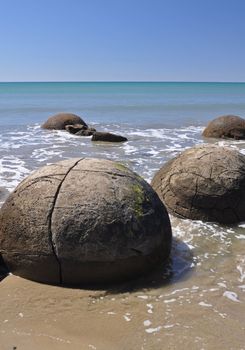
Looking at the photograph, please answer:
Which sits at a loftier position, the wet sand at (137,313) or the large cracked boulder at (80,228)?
the large cracked boulder at (80,228)

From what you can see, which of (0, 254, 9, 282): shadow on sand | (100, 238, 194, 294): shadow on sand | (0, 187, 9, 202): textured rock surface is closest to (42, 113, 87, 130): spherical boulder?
(0, 187, 9, 202): textured rock surface

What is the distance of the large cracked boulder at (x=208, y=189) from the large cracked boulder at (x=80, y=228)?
171cm

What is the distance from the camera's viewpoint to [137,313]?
384cm

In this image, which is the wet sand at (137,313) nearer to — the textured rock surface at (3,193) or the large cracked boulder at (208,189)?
the large cracked boulder at (208,189)

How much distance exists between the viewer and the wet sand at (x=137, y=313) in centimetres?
343

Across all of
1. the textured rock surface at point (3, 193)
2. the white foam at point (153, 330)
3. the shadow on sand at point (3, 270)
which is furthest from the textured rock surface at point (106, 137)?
the white foam at point (153, 330)

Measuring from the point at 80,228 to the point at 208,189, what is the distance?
2511mm

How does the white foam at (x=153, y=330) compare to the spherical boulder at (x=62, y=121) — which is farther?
the spherical boulder at (x=62, y=121)

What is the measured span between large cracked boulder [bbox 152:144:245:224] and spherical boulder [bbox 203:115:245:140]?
9233 millimetres

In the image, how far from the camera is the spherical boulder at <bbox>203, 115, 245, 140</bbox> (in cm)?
1540

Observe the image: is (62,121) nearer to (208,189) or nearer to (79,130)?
(79,130)

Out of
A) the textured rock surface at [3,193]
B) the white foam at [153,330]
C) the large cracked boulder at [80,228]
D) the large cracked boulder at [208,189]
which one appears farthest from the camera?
the textured rock surface at [3,193]

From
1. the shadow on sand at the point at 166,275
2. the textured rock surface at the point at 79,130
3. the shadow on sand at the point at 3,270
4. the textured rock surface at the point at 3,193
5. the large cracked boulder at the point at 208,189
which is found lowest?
the textured rock surface at the point at 79,130

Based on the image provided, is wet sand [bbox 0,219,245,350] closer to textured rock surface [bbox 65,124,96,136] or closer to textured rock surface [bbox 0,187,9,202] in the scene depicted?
textured rock surface [bbox 0,187,9,202]
